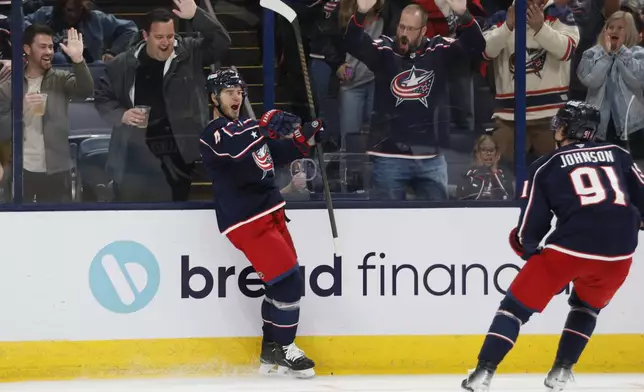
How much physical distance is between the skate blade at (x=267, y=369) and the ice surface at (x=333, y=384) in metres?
0.03

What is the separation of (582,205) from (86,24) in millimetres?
2125

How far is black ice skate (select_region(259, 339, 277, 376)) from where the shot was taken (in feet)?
16.7

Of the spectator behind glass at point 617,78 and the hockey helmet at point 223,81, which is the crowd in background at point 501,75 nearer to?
the spectator behind glass at point 617,78

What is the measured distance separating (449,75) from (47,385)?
2.07m

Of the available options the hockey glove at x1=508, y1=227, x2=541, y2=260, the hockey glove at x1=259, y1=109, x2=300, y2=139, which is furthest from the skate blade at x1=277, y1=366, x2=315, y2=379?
the hockey glove at x1=508, y1=227, x2=541, y2=260

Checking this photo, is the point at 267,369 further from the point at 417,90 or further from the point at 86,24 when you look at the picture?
the point at 86,24

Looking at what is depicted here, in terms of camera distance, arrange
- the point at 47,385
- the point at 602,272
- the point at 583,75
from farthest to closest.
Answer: the point at 583,75
the point at 47,385
the point at 602,272

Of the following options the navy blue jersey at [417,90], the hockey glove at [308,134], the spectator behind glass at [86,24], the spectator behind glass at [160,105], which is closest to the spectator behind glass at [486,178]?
the navy blue jersey at [417,90]

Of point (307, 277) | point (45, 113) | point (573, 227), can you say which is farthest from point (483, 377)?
point (45, 113)

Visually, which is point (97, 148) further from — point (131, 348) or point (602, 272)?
point (602, 272)

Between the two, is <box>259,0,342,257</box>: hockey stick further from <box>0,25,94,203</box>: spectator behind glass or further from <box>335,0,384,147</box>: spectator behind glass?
<box>0,25,94,203</box>: spectator behind glass

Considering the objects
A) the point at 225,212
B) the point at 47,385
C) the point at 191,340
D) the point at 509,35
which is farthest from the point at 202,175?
the point at 509,35

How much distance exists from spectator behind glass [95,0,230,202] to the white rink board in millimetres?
154

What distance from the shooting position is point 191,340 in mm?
5117
